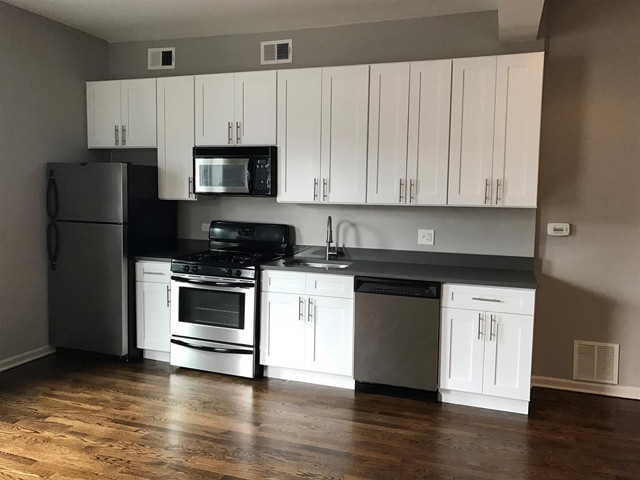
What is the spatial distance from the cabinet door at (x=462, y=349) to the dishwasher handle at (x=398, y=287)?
16 cm

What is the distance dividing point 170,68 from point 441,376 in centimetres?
348

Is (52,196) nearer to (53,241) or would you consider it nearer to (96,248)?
(53,241)

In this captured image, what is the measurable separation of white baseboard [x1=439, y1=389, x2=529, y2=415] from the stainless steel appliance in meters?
1.41

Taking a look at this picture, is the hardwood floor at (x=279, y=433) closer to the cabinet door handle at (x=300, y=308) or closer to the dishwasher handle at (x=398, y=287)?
the cabinet door handle at (x=300, y=308)

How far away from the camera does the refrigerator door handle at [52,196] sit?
4527 mm

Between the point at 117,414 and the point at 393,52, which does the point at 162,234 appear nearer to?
the point at 117,414

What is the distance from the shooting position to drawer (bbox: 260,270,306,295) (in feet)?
13.2

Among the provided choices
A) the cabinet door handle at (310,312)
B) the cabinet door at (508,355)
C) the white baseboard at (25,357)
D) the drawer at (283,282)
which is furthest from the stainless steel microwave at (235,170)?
the cabinet door at (508,355)

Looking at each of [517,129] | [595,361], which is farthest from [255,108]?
[595,361]

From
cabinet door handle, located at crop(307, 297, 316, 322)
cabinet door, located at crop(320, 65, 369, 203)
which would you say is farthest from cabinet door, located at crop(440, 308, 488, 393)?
cabinet door, located at crop(320, 65, 369, 203)

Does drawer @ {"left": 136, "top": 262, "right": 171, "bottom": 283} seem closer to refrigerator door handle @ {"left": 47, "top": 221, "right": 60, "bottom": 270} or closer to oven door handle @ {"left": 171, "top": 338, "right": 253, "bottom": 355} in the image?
oven door handle @ {"left": 171, "top": 338, "right": 253, "bottom": 355}

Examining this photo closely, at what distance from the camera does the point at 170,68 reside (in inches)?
194

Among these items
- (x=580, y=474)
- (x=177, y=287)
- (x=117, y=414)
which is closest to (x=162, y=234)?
(x=177, y=287)

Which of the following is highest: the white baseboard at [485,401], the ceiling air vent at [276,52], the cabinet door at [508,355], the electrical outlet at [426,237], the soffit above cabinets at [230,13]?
the soffit above cabinets at [230,13]
